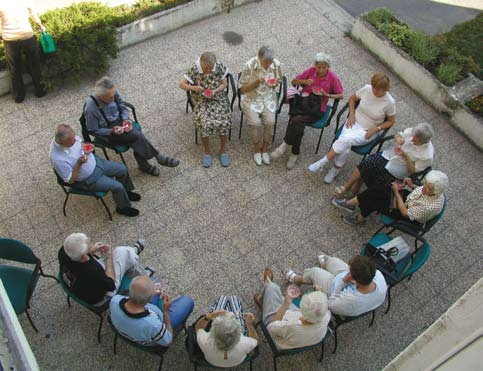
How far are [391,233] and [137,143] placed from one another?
3218 millimetres

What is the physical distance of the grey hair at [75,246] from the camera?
3746 millimetres

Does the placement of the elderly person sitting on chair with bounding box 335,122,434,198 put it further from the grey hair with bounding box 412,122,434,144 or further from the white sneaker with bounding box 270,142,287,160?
the white sneaker with bounding box 270,142,287,160

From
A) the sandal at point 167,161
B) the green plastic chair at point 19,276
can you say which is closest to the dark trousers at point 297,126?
the sandal at point 167,161

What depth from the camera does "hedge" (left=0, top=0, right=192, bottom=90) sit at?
6.20 meters

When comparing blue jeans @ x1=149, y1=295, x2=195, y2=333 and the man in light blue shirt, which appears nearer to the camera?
blue jeans @ x1=149, y1=295, x2=195, y2=333

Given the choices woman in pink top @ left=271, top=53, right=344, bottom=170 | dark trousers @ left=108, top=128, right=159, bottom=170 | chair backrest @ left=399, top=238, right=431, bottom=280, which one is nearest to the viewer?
chair backrest @ left=399, top=238, right=431, bottom=280

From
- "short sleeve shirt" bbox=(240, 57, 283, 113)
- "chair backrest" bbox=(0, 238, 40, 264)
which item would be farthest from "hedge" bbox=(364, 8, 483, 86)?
"chair backrest" bbox=(0, 238, 40, 264)

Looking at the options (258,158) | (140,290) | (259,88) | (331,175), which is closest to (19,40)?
Result: (259,88)

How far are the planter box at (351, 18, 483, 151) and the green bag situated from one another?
4767mm

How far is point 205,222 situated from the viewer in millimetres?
5445

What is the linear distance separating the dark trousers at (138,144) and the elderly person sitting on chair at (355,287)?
250 centimetres

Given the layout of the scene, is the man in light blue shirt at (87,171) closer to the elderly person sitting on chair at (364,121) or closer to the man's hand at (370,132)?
the elderly person sitting on chair at (364,121)

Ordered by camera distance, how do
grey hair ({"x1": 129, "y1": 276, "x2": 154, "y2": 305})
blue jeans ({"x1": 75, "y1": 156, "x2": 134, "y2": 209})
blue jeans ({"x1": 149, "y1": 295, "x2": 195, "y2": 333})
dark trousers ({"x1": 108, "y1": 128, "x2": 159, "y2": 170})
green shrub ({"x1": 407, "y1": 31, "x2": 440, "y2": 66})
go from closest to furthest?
1. grey hair ({"x1": 129, "y1": 276, "x2": 154, "y2": 305})
2. blue jeans ({"x1": 149, "y1": 295, "x2": 195, "y2": 333})
3. blue jeans ({"x1": 75, "y1": 156, "x2": 134, "y2": 209})
4. dark trousers ({"x1": 108, "y1": 128, "x2": 159, "y2": 170})
5. green shrub ({"x1": 407, "y1": 31, "x2": 440, "y2": 66})

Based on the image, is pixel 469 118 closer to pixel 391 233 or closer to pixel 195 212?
pixel 391 233
